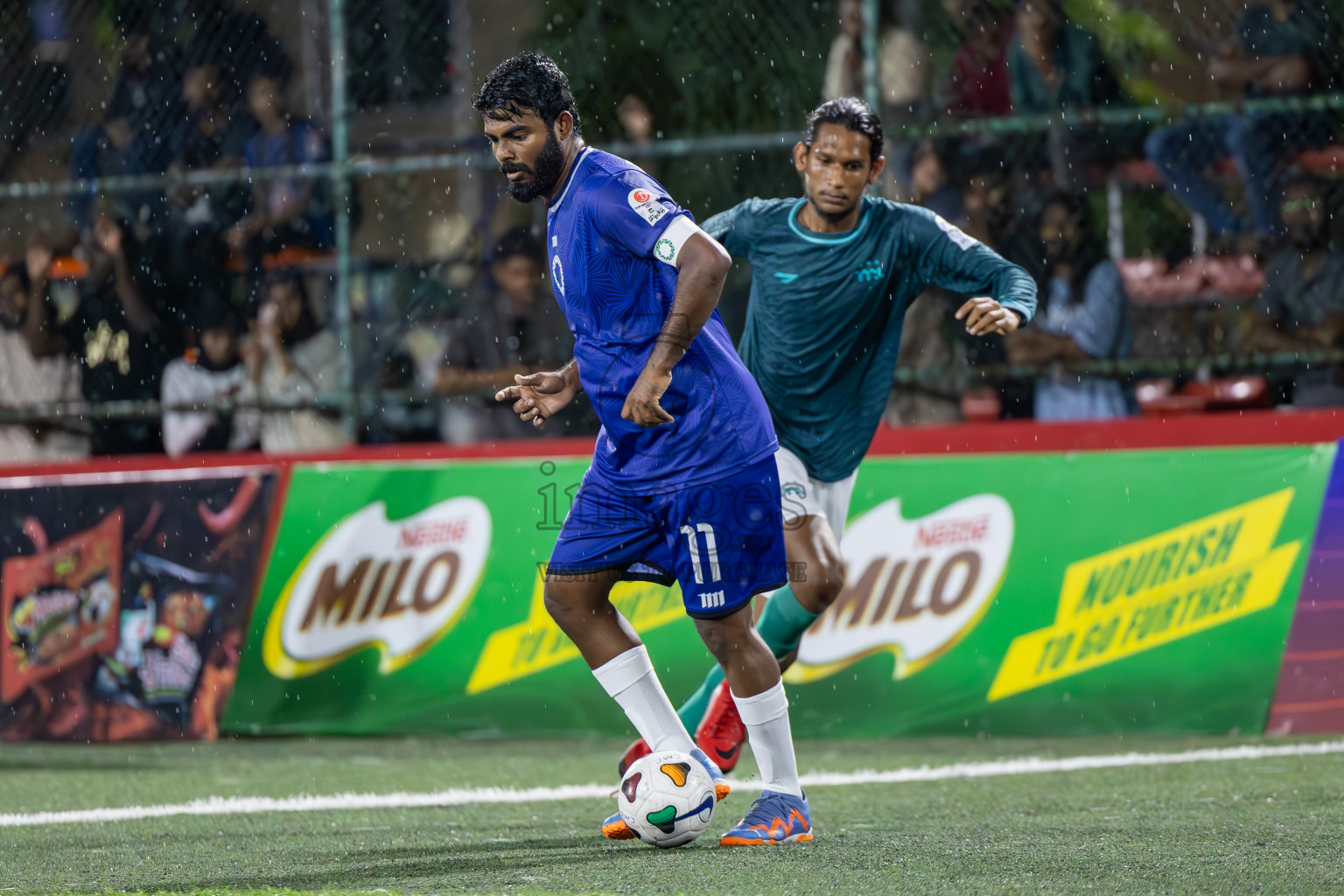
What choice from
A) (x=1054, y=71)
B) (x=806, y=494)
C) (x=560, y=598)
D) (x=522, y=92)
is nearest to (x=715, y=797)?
(x=560, y=598)

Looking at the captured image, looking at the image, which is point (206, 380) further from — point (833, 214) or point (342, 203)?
point (833, 214)

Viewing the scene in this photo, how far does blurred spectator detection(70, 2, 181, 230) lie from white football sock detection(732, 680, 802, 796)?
16.8 ft

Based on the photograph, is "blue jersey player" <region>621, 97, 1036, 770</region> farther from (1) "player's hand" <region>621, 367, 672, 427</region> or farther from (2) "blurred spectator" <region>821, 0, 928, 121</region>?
(2) "blurred spectator" <region>821, 0, 928, 121</region>

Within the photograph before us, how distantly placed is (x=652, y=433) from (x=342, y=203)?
430 centimetres

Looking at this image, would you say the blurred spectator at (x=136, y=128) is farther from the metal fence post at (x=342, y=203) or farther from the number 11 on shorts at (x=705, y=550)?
the number 11 on shorts at (x=705, y=550)

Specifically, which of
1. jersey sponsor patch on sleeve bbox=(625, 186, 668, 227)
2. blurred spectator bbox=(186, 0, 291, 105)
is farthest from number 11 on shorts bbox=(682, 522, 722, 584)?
blurred spectator bbox=(186, 0, 291, 105)

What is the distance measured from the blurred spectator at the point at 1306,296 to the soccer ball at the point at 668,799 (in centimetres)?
398

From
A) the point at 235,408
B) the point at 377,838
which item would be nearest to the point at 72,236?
the point at 235,408

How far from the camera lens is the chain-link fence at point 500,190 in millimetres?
7055

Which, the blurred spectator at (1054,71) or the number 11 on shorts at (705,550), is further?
the blurred spectator at (1054,71)

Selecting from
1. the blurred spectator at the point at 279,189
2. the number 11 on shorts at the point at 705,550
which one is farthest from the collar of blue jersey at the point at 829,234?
the blurred spectator at the point at 279,189

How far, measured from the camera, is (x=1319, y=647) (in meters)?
6.33

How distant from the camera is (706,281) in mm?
3812

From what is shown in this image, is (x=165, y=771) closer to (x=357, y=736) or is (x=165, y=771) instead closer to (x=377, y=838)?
(x=357, y=736)
